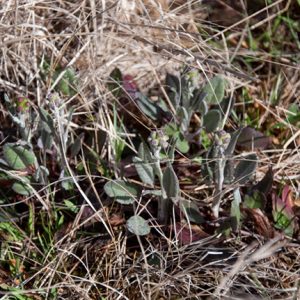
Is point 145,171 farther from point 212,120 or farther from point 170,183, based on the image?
point 212,120

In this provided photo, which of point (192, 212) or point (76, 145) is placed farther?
point (76, 145)

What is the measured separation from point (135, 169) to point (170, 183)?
0.20m

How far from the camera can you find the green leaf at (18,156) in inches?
72.3

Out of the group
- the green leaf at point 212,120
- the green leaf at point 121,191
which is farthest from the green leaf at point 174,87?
the green leaf at point 121,191

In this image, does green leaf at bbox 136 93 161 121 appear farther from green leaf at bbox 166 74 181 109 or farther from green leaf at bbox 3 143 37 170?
green leaf at bbox 3 143 37 170

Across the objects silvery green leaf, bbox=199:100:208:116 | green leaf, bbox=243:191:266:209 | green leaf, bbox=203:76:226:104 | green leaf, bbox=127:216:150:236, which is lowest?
green leaf, bbox=243:191:266:209

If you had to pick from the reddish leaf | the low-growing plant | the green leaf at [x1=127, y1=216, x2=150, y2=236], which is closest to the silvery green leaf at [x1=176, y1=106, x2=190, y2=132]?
the low-growing plant

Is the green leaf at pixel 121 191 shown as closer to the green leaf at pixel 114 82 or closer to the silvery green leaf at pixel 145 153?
the silvery green leaf at pixel 145 153

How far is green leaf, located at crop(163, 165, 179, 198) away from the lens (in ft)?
5.64

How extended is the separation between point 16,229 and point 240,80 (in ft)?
3.01

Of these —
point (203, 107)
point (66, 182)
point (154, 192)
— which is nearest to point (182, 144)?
point (203, 107)

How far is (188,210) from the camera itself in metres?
1.80

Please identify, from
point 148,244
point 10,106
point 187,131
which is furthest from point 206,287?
point 10,106

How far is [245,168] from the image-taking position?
1782 mm
